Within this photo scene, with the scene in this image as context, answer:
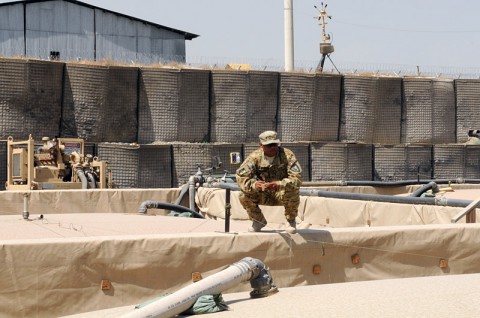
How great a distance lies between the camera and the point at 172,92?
1221 inches

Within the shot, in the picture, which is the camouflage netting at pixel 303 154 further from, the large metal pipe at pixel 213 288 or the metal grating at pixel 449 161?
the large metal pipe at pixel 213 288

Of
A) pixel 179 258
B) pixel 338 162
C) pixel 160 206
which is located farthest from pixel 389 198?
pixel 338 162

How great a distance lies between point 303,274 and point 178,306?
8.36 ft

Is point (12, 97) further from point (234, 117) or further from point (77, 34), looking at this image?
point (77, 34)

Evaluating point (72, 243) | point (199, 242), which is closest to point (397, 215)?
point (199, 242)

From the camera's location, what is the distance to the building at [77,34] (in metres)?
47.4

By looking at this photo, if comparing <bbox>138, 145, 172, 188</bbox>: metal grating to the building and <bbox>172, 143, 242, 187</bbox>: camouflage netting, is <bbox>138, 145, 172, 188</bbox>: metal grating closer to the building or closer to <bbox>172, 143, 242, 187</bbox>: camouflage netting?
<bbox>172, 143, 242, 187</bbox>: camouflage netting

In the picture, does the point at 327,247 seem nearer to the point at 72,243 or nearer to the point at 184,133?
the point at 72,243

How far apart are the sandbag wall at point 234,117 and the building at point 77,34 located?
51.6 ft

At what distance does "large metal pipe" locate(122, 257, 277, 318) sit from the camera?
7309 millimetres

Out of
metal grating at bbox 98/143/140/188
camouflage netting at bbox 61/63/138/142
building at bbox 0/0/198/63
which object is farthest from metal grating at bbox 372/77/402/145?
building at bbox 0/0/198/63

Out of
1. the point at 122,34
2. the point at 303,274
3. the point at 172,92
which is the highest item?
the point at 122,34

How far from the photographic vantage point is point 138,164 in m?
29.3

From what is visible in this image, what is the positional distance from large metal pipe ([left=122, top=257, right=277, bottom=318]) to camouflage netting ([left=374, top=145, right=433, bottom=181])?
24.8 metres
